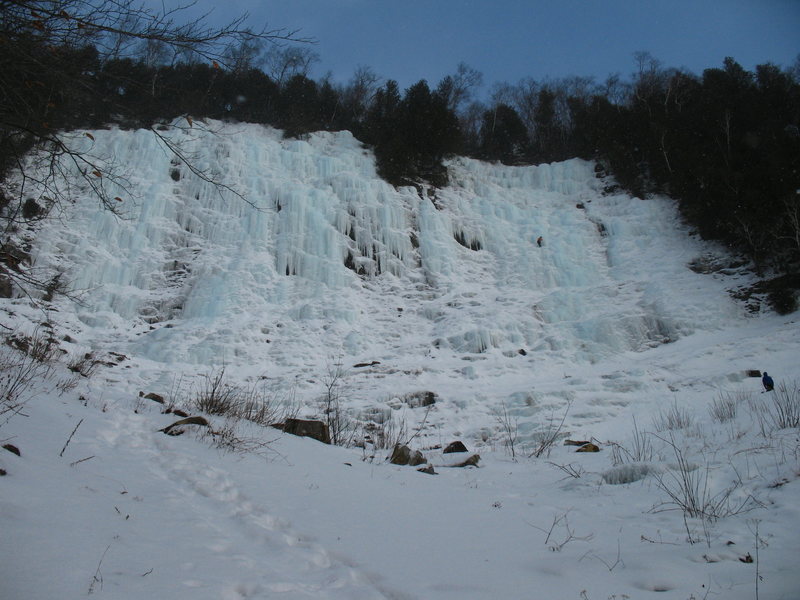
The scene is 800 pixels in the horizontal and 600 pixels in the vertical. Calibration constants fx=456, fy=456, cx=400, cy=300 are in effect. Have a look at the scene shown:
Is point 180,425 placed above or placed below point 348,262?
below

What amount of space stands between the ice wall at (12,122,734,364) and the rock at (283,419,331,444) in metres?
9.20

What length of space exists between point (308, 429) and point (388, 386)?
738cm

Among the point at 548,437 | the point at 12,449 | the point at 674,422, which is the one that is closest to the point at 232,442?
the point at 12,449

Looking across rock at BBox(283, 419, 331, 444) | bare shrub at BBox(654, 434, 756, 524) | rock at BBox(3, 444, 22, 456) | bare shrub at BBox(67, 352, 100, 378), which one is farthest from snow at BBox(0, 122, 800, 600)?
rock at BBox(283, 419, 331, 444)

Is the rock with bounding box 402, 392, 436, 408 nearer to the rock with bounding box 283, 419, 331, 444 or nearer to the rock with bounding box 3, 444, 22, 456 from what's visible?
the rock with bounding box 283, 419, 331, 444

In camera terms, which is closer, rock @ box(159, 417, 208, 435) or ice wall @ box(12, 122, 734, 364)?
rock @ box(159, 417, 208, 435)

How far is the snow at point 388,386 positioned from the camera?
5.24ft

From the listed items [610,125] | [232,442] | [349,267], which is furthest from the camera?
[610,125]

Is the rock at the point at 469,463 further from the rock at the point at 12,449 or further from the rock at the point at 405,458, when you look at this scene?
the rock at the point at 12,449

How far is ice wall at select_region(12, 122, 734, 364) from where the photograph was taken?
49.6ft

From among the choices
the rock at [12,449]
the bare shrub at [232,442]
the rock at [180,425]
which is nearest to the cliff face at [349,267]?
the rock at [180,425]

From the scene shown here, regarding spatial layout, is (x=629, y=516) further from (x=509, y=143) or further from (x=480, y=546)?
(x=509, y=143)

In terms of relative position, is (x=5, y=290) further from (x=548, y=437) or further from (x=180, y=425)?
(x=548, y=437)

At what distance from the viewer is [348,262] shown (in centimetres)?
1905
